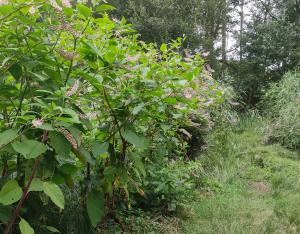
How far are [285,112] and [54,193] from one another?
650 cm

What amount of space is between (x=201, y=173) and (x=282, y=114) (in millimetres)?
3326

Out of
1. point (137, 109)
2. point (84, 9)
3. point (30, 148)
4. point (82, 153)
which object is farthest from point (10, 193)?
point (84, 9)

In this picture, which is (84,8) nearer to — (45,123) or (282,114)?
(45,123)

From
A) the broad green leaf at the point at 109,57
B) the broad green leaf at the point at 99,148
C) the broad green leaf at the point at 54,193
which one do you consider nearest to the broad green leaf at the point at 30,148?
the broad green leaf at the point at 54,193

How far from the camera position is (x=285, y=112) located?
700 cm

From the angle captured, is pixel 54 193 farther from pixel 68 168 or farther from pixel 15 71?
pixel 15 71

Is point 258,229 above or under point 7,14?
under

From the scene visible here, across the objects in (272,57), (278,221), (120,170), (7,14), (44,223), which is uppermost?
(272,57)

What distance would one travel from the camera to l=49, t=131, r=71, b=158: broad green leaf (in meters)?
1.29

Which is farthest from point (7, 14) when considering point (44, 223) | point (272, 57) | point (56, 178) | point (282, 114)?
point (272, 57)

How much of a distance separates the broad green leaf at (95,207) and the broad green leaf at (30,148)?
2.00ft

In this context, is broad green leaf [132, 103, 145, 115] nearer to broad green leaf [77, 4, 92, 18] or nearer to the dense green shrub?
broad green leaf [77, 4, 92, 18]

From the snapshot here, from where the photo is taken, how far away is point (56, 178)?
57.8 inches

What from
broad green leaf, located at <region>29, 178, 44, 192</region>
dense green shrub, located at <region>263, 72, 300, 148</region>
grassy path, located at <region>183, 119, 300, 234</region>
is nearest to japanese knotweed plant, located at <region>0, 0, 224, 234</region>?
broad green leaf, located at <region>29, 178, 44, 192</region>
